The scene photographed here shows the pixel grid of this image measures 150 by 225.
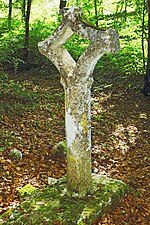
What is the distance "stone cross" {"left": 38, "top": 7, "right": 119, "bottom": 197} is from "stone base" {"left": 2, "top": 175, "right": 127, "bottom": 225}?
7.7 inches

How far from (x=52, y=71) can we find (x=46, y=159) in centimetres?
773

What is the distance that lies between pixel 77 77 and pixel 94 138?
156 inches

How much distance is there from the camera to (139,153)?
762 centimetres

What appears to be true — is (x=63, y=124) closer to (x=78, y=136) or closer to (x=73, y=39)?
(x=78, y=136)

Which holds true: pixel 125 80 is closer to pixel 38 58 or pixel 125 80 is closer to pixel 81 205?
pixel 38 58

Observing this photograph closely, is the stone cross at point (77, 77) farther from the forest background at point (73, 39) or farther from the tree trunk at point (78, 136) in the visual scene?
the forest background at point (73, 39)

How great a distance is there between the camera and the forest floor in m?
5.59

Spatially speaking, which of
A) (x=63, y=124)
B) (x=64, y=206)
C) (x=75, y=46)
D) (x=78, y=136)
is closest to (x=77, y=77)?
(x=78, y=136)

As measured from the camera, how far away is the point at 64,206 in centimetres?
452

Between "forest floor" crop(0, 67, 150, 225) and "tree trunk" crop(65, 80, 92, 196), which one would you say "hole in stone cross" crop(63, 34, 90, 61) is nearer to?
"forest floor" crop(0, 67, 150, 225)

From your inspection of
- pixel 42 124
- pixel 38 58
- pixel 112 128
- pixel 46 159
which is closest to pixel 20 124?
pixel 42 124

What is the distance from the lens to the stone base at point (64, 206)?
4.23 meters

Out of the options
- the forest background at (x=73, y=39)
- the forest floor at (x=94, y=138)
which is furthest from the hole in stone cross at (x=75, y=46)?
the forest floor at (x=94, y=138)

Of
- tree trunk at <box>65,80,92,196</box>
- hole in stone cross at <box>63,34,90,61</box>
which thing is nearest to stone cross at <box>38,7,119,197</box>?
tree trunk at <box>65,80,92,196</box>
